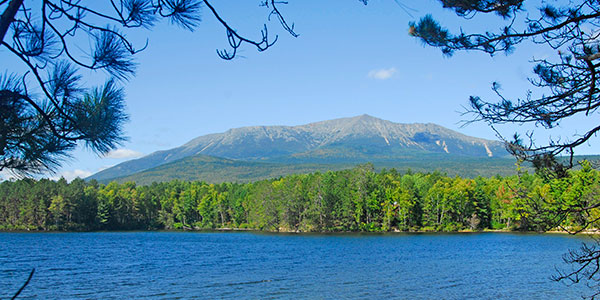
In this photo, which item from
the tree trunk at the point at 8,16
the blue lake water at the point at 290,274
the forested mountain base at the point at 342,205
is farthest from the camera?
the forested mountain base at the point at 342,205

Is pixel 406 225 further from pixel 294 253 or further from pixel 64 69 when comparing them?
pixel 64 69

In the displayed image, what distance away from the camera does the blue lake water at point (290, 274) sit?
23.5m

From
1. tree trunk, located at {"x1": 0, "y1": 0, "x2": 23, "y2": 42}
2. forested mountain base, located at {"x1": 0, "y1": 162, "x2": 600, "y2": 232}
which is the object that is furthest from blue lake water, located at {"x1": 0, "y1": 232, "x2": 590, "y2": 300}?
forested mountain base, located at {"x1": 0, "y1": 162, "x2": 600, "y2": 232}

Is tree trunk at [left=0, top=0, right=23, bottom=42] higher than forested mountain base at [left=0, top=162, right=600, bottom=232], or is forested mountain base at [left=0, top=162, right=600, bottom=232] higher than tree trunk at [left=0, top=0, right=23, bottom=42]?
tree trunk at [left=0, top=0, right=23, bottom=42]

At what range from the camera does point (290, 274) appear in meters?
29.9

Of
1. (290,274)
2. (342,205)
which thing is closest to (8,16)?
(290,274)

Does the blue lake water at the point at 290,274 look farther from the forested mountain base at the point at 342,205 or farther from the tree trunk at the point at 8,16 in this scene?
the forested mountain base at the point at 342,205

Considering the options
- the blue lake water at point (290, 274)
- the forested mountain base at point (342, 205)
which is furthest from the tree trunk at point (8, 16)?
the forested mountain base at point (342, 205)

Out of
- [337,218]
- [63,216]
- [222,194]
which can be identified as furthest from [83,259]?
[222,194]

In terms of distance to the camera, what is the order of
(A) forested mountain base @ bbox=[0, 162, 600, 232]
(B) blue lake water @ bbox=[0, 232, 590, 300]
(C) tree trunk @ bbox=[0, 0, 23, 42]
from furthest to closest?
(A) forested mountain base @ bbox=[0, 162, 600, 232]
(B) blue lake water @ bbox=[0, 232, 590, 300]
(C) tree trunk @ bbox=[0, 0, 23, 42]

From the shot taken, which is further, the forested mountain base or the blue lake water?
the forested mountain base

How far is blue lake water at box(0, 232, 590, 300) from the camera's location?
23.5 metres

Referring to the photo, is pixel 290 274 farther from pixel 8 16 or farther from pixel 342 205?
pixel 342 205

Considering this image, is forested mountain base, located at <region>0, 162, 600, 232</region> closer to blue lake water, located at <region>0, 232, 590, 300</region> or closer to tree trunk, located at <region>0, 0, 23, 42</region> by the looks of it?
blue lake water, located at <region>0, 232, 590, 300</region>
